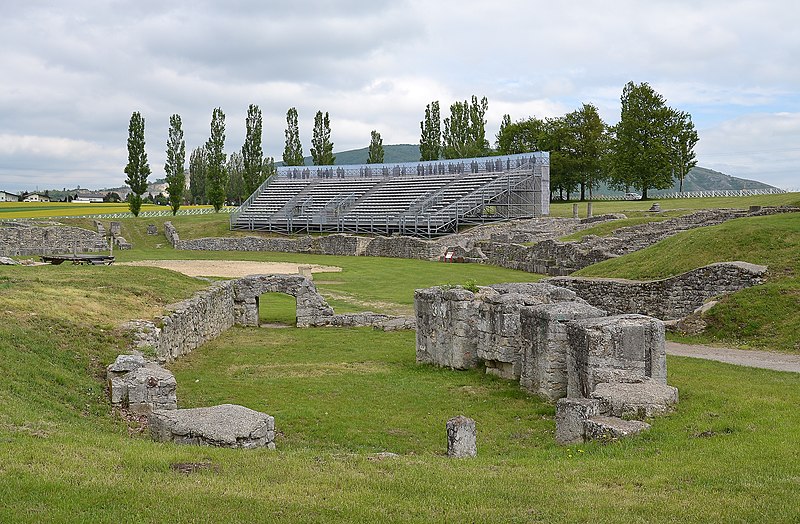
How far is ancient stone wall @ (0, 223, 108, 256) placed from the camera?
57.5 meters

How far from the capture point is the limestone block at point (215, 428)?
10164 millimetres

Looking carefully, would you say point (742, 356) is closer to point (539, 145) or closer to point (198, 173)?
point (539, 145)

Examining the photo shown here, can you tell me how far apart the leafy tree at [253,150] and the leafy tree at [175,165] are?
6.56 m

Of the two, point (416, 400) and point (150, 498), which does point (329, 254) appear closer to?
point (416, 400)

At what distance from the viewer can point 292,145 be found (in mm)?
90000

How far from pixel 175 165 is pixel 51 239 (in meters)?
25.6

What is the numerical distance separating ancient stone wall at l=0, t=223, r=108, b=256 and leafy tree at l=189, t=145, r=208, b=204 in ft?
177

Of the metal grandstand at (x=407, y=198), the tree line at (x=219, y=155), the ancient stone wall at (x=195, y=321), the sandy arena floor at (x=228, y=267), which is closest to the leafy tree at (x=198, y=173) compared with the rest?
the tree line at (x=219, y=155)

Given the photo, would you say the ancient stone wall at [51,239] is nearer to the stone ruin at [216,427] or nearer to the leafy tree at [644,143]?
the leafy tree at [644,143]

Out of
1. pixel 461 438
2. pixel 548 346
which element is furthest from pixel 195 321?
pixel 461 438

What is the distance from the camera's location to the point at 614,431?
10445 mm

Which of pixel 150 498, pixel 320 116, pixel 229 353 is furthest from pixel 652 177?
pixel 150 498

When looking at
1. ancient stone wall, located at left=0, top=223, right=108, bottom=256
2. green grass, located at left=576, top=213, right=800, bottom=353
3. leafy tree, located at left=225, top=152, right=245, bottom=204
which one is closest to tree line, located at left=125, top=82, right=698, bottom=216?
ancient stone wall, located at left=0, top=223, right=108, bottom=256

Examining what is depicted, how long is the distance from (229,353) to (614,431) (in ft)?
43.7
